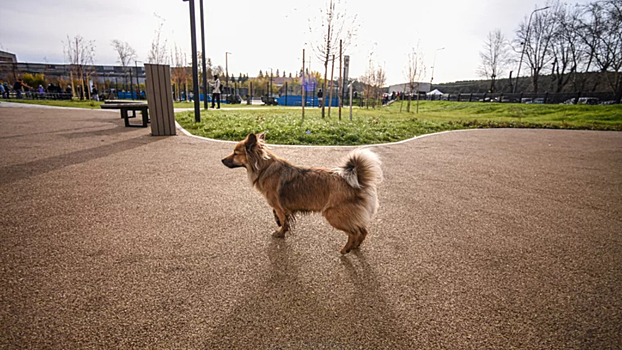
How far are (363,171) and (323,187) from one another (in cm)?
44

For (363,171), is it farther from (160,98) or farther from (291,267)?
(160,98)

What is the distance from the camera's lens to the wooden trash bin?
8.86 metres

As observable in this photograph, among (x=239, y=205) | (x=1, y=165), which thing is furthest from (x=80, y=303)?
(x=1, y=165)

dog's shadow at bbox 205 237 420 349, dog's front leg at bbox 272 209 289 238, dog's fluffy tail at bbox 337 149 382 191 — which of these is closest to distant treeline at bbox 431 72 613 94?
dog's fluffy tail at bbox 337 149 382 191

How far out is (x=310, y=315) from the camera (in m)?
2.15

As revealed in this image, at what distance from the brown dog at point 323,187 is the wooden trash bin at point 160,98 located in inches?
280

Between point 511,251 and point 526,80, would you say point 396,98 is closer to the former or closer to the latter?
point 526,80

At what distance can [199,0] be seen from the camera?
13219 millimetres

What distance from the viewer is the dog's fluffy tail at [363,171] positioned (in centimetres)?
288

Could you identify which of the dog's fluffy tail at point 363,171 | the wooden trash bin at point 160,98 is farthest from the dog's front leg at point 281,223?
the wooden trash bin at point 160,98

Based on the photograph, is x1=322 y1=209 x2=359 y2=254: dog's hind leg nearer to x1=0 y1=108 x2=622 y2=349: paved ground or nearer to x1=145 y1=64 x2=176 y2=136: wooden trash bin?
x1=0 y1=108 x2=622 y2=349: paved ground

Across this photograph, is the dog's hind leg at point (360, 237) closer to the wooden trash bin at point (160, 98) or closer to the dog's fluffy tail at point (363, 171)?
the dog's fluffy tail at point (363, 171)

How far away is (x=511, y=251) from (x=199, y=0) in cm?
1528

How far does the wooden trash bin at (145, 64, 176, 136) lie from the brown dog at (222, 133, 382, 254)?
7105 mm
